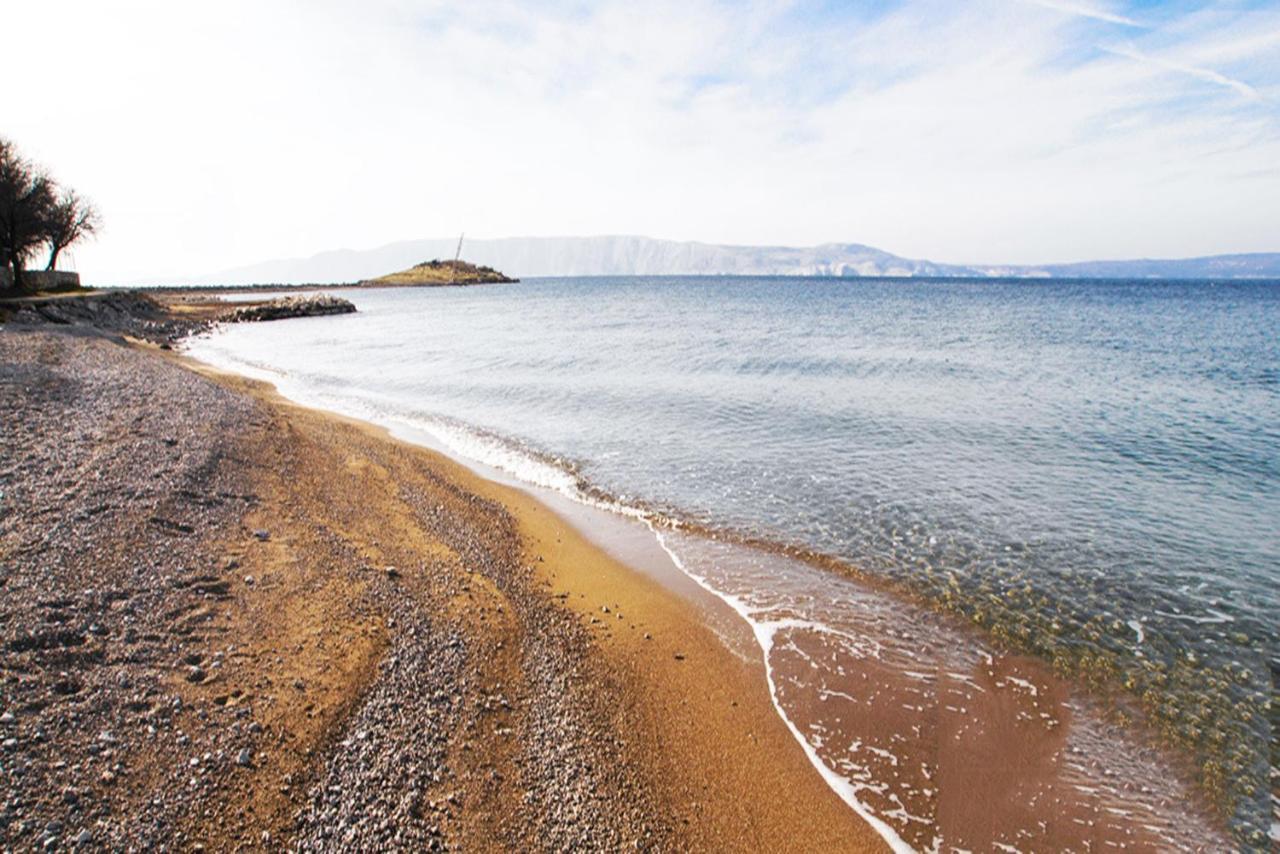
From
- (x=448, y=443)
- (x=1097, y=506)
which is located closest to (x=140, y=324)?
(x=448, y=443)

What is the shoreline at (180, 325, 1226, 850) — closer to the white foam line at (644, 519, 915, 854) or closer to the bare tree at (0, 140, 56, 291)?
the white foam line at (644, 519, 915, 854)

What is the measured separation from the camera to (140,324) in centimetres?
4784

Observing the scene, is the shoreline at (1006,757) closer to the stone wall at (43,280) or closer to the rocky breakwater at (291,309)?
the stone wall at (43,280)

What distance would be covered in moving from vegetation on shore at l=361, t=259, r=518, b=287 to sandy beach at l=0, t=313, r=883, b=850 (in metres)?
167

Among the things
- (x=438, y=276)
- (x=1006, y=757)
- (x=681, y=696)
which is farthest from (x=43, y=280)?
(x=438, y=276)

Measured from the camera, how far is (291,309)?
72.8m

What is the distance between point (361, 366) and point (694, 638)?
1313 inches

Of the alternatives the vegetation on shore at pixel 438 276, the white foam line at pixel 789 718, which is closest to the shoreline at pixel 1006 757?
the white foam line at pixel 789 718

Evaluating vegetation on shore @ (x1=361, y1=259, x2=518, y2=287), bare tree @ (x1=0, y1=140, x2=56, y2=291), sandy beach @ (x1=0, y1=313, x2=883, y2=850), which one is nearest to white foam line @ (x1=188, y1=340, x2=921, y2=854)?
sandy beach @ (x1=0, y1=313, x2=883, y2=850)

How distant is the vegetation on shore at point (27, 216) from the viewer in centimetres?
4631

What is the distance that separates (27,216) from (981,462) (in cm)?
7133

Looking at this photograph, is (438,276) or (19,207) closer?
(19,207)

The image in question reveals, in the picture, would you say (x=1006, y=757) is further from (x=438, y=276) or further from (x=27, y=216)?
(x=438, y=276)

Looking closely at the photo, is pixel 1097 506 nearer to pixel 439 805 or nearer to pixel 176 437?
pixel 439 805
